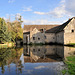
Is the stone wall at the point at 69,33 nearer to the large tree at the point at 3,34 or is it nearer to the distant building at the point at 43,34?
the distant building at the point at 43,34

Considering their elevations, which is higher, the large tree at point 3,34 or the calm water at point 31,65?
the large tree at point 3,34

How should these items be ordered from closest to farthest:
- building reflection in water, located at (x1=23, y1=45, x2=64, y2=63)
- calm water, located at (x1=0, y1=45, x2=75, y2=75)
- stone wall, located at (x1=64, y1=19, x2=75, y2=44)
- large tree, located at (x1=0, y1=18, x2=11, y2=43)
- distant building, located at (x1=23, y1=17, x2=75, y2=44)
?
calm water, located at (x1=0, y1=45, x2=75, y2=75), building reflection in water, located at (x1=23, y1=45, x2=64, y2=63), large tree, located at (x1=0, y1=18, x2=11, y2=43), stone wall, located at (x1=64, y1=19, x2=75, y2=44), distant building, located at (x1=23, y1=17, x2=75, y2=44)

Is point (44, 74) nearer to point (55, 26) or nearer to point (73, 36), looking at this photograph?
point (73, 36)

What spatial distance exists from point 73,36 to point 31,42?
54.6 feet

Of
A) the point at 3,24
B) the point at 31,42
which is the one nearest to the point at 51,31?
the point at 31,42

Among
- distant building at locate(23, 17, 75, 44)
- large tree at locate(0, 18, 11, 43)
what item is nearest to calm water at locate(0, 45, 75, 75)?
large tree at locate(0, 18, 11, 43)

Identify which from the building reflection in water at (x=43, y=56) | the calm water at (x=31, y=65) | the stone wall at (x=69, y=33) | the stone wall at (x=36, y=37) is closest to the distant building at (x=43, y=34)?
the stone wall at (x=36, y=37)

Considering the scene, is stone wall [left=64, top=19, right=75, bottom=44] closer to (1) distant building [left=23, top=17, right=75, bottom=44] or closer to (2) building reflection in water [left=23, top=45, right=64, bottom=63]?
(1) distant building [left=23, top=17, right=75, bottom=44]

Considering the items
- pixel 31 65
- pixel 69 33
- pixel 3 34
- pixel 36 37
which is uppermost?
pixel 69 33

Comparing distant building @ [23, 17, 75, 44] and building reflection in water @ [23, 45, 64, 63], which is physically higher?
distant building @ [23, 17, 75, 44]

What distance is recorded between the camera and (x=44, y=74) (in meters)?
5.83

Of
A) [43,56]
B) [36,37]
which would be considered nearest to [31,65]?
[43,56]

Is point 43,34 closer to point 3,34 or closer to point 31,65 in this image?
point 3,34

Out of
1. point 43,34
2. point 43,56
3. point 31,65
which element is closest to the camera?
point 31,65
